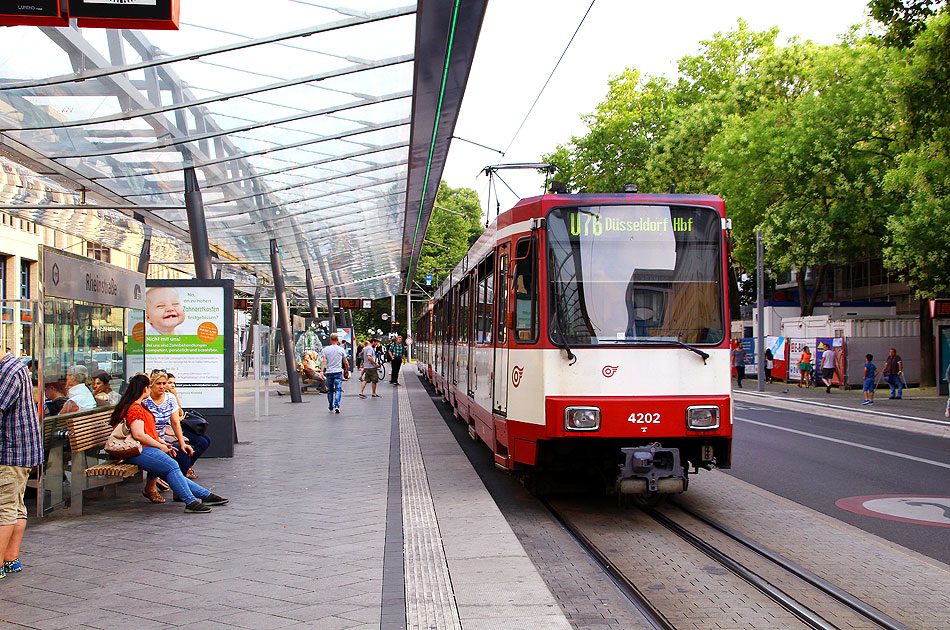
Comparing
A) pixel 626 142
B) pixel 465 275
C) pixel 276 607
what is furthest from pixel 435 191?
pixel 626 142

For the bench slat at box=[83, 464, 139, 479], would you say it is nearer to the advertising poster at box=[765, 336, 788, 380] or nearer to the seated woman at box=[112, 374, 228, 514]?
the seated woman at box=[112, 374, 228, 514]

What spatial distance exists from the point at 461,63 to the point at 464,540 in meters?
5.17

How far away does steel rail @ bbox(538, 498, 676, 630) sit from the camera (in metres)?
5.47

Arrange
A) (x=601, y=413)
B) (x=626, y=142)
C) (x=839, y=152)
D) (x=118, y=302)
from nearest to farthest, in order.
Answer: (x=601, y=413) → (x=118, y=302) → (x=839, y=152) → (x=626, y=142)

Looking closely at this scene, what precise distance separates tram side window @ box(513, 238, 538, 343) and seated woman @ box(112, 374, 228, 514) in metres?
3.42

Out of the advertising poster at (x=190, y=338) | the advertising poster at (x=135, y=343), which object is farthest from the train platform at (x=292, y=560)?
the advertising poster at (x=135, y=343)

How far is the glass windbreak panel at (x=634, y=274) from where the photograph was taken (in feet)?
28.9

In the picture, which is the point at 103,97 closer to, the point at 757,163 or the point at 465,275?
the point at 465,275

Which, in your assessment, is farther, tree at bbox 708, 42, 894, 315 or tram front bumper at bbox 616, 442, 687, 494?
tree at bbox 708, 42, 894, 315

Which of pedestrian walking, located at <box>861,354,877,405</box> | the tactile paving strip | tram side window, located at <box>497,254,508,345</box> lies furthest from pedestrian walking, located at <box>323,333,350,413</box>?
pedestrian walking, located at <box>861,354,877,405</box>

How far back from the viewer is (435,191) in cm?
1855

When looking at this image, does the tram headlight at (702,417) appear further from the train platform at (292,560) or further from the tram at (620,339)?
the train platform at (292,560)

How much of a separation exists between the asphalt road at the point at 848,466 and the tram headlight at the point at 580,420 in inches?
101

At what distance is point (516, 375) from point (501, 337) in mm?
813
